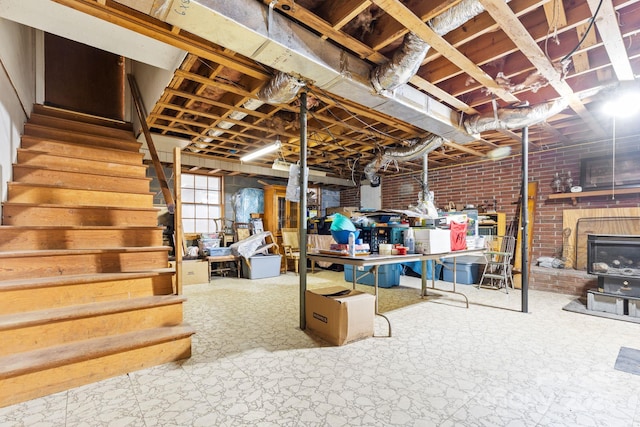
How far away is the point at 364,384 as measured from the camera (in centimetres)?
198

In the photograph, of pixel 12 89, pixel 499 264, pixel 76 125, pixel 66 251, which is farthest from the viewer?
pixel 499 264

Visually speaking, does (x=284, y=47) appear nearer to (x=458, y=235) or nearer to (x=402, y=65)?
(x=402, y=65)

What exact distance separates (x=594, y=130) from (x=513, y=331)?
11.6 feet

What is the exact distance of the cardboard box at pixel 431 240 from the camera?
3.32m

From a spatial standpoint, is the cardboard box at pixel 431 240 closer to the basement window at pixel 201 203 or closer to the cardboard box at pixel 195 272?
the cardboard box at pixel 195 272

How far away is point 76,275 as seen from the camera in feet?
7.34

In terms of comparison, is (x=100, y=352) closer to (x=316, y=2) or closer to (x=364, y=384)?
(x=364, y=384)

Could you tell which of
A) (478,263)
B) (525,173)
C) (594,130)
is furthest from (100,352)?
(594,130)

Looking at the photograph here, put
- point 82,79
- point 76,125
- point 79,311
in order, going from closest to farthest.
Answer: point 79,311 → point 76,125 → point 82,79


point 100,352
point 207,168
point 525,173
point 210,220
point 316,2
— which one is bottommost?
point 100,352

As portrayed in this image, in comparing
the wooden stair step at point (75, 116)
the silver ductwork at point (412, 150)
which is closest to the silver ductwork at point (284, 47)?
the silver ductwork at point (412, 150)

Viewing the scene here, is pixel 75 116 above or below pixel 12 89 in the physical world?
above

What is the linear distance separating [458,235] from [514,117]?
1.57m

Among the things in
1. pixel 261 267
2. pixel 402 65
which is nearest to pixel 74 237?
pixel 402 65
